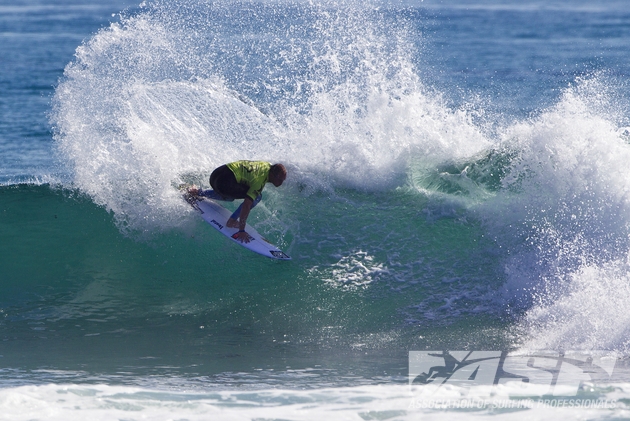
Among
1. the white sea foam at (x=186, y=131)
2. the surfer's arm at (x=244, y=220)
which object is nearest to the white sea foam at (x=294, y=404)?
the surfer's arm at (x=244, y=220)

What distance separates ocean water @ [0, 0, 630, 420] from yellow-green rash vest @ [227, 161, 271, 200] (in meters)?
1.23

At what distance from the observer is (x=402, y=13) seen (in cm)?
2338

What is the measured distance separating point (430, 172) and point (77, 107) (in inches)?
220

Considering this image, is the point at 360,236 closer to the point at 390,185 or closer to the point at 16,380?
the point at 390,185

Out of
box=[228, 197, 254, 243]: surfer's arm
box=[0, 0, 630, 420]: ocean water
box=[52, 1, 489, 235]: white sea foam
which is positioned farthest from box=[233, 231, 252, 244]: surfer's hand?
box=[52, 1, 489, 235]: white sea foam

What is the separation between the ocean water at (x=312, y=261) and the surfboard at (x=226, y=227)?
0.28 m

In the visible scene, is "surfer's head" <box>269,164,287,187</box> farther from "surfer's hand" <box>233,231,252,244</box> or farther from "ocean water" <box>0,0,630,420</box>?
"ocean water" <box>0,0,630,420</box>

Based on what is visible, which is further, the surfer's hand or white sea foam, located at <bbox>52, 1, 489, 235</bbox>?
white sea foam, located at <bbox>52, 1, 489, 235</bbox>

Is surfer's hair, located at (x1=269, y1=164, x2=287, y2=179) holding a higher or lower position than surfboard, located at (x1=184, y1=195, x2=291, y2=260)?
higher

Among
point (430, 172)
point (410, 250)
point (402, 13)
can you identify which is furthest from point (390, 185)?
point (402, 13)

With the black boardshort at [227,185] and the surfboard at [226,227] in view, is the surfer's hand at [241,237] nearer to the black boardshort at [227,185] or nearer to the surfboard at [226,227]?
the surfboard at [226,227]

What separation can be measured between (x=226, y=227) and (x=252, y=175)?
940 millimetres

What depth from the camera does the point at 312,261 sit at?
9078mm

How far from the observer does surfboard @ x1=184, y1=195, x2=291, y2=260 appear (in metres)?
8.73
